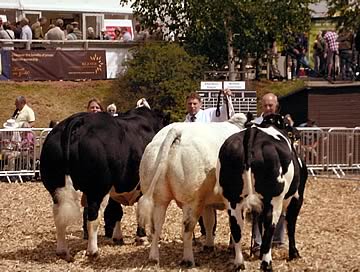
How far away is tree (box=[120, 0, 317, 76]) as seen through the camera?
97.7 feet

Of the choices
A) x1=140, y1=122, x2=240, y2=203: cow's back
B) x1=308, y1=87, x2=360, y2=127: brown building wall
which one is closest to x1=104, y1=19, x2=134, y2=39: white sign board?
x1=308, y1=87, x2=360, y2=127: brown building wall

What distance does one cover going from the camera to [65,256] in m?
11.2

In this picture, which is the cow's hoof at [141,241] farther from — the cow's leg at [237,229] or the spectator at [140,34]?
→ the spectator at [140,34]

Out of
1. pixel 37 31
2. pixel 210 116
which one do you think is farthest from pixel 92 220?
pixel 37 31

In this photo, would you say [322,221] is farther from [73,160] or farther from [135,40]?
[135,40]

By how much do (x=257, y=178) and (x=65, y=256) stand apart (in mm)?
2762

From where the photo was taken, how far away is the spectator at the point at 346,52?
30.7m

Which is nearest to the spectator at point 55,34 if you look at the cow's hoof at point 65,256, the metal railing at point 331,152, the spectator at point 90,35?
the spectator at point 90,35

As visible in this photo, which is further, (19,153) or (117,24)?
(117,24)

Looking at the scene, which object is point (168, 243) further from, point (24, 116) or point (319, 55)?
point (319, 55)

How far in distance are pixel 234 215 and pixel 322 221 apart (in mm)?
4682

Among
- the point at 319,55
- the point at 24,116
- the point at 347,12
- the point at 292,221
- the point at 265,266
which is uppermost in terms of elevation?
the point at 347,12

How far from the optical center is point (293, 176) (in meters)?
10.2

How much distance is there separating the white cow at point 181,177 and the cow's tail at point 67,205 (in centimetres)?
88
